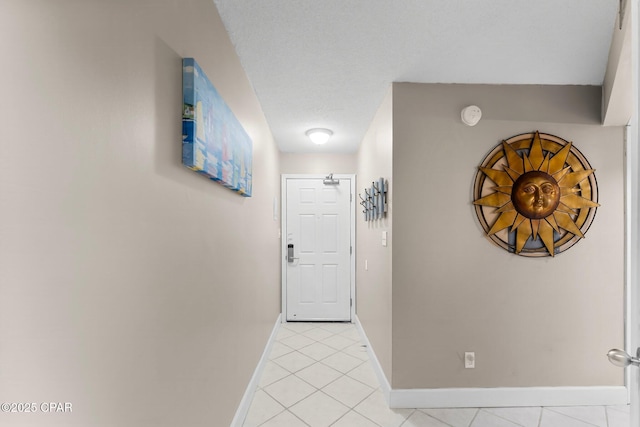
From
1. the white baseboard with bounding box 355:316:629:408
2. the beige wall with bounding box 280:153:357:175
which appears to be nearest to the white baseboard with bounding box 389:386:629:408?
the white baseboard with bounding box 355:316:629:408

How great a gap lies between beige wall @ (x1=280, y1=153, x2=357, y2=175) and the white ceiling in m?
1.75

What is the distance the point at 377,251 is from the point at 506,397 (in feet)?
4.53

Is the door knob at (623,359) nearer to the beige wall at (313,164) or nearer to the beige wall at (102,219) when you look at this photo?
the beige wall at (102,219)

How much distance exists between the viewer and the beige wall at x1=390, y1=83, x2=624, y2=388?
2211 millimetres

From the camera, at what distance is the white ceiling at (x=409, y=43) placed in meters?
1.54

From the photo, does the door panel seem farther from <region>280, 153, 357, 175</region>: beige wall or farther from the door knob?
the door knob

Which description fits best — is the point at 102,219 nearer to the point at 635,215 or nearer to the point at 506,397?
the point at 635,215

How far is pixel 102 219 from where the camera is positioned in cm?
72

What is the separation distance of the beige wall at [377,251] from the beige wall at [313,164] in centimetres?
48

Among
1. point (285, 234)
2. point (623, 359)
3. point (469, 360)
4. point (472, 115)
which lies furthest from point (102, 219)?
point (285, 234)

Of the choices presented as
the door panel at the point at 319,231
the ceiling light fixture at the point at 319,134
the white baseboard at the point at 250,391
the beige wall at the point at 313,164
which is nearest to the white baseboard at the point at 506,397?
the white baseboard at the point at 250,391

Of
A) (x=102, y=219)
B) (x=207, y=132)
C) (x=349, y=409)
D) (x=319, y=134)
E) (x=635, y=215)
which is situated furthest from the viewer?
(x=319, y=134)

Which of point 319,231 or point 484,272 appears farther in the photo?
point 319,231

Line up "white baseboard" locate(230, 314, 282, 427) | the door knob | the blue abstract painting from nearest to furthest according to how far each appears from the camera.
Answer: the door knob < the blue abstract painting < "white baseboard" locate(230, 314, 282, 427)
